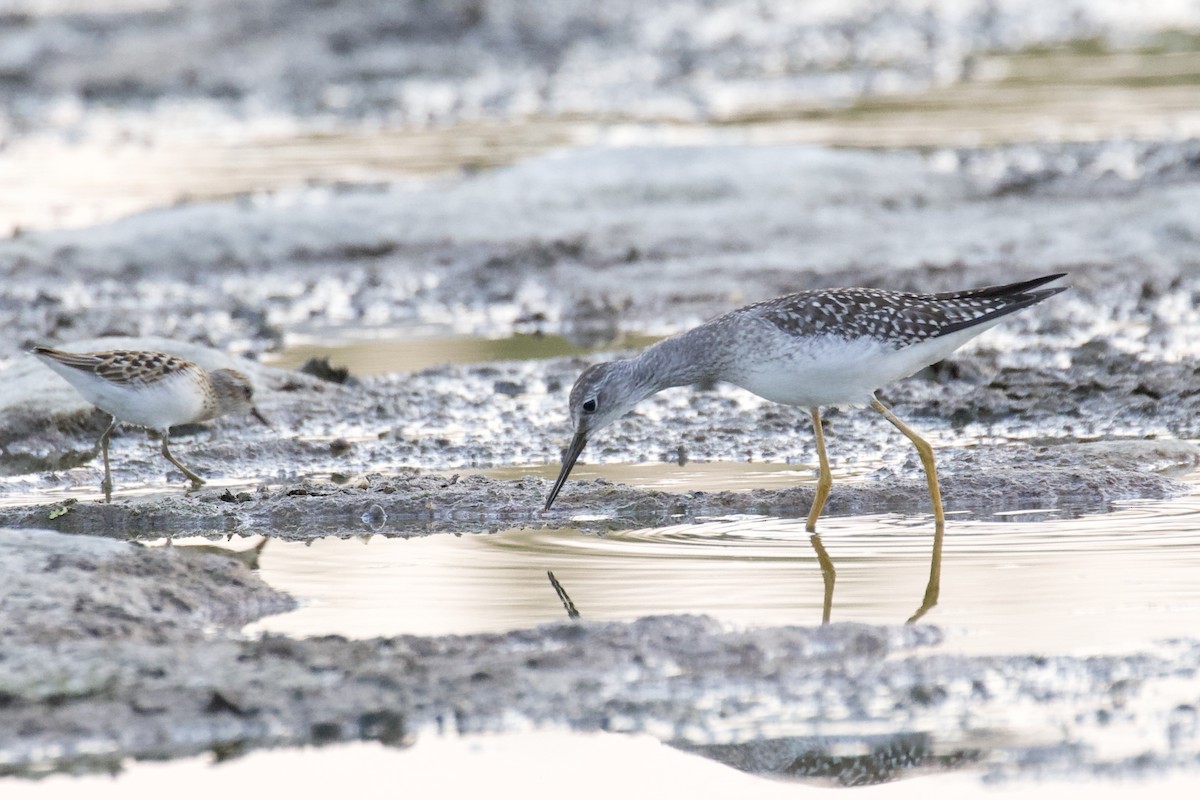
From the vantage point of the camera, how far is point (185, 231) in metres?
15.8

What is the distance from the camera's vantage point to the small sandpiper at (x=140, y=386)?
870 centimetres

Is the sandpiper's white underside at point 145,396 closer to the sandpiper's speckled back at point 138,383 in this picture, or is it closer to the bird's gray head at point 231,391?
the sandpiper's speckled back at point 138,383

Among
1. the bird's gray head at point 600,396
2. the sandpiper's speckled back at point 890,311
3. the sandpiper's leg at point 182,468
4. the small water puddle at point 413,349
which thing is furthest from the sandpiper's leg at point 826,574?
the small water puddle at point 413,349

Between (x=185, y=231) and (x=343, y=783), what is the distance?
11.4 m

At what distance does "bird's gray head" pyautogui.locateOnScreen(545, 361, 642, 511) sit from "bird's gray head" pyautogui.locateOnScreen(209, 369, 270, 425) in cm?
229

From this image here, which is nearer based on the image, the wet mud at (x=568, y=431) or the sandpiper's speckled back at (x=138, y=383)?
the wet mud at (x=568, y=431)

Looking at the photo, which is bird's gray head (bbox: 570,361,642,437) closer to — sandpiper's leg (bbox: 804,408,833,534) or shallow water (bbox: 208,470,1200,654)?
shallow water (bbox: 208,470,1200,654)

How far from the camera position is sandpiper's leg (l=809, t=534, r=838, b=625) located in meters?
6.31

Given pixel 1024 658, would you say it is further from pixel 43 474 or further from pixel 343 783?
pixel 43 474

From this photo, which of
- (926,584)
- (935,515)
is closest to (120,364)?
(935,515)

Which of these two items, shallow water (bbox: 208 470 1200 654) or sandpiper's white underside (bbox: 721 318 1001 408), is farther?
sandpiper's white underside (bbox: 721 318 1001 408)

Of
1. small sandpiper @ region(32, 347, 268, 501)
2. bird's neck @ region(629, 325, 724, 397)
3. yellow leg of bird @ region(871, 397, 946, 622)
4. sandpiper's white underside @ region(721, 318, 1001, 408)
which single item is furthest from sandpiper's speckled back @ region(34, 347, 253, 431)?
yellow leg of bird @ region(871, 397, 946, 622)

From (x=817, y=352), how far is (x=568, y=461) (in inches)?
50.4

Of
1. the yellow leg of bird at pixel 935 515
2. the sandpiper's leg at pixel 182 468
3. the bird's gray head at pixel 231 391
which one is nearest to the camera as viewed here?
the yellow leg of bird at pixel 935 515
